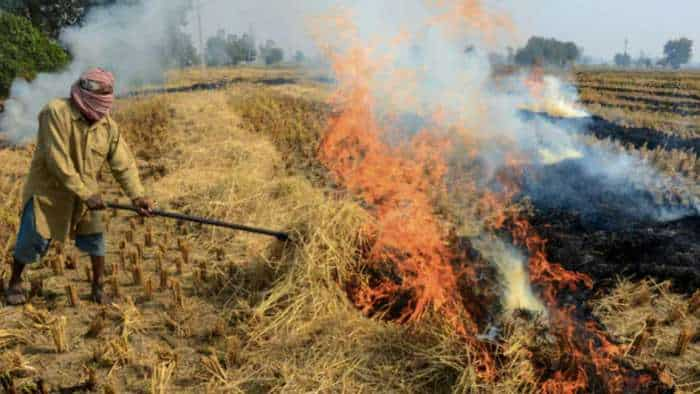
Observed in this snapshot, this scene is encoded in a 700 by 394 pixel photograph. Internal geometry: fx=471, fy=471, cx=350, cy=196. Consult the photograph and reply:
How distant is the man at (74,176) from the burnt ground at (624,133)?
1114 centimetres

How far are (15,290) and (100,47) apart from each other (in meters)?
8.09

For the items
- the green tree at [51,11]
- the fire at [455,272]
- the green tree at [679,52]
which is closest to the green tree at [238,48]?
the green tree at [51,11]

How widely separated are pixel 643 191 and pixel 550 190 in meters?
1.36

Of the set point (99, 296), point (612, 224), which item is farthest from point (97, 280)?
point (612, 224)

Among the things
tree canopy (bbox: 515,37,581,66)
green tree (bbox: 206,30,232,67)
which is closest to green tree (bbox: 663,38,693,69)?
tree canopy (bbox: 515,37,581,66)

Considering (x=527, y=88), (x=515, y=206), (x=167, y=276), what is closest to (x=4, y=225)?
(x=167, y=276)

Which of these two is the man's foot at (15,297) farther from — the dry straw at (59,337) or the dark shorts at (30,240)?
the dry straw at (59,337)

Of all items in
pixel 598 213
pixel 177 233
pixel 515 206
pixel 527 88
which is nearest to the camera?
pixel 177 233

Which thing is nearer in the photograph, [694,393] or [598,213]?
[694,393]

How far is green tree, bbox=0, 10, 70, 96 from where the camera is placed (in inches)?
428

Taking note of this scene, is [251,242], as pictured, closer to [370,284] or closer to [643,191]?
[370,284]

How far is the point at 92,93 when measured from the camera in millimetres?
3580

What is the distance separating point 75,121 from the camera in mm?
3631

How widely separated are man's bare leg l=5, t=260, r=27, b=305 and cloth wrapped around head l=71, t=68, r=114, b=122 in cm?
149
